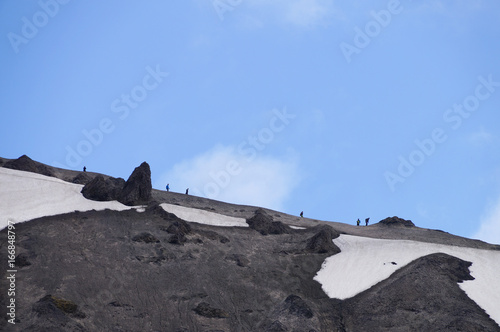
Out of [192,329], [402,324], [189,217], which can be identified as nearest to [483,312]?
[402,324]

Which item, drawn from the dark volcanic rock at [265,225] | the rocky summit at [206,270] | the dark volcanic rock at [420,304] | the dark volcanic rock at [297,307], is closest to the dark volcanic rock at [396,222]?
the rocky summit at [206,270]

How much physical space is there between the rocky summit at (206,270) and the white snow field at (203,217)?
6.7 inches

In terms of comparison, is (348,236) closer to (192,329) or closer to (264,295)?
(264,295)

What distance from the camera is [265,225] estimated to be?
247 ft

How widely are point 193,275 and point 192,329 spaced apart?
9065 millimetres

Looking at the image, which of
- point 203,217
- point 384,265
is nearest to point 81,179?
point 203,217

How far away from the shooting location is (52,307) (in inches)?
1818

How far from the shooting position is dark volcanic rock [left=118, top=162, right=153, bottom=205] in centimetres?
7256

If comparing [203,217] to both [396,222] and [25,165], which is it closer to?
[25,165]

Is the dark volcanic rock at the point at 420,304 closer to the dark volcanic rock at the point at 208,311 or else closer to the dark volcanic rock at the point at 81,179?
the dark volcanic rock at the point at 208,311

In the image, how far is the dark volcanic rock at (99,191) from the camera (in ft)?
233

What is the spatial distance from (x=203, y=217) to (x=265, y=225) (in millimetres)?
7875
